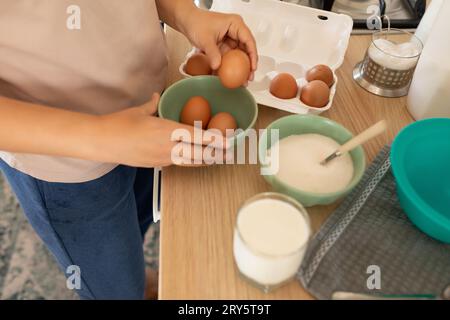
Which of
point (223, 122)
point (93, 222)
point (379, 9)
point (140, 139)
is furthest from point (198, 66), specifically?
point (379, 9)

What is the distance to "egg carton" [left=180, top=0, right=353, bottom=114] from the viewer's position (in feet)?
2.83

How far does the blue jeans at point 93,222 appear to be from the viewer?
0.79 metres

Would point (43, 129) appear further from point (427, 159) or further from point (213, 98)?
point (427, 159)

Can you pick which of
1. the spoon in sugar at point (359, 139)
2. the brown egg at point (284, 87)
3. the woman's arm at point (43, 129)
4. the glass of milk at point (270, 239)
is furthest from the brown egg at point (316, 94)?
the woman's arm at point (43, 129)

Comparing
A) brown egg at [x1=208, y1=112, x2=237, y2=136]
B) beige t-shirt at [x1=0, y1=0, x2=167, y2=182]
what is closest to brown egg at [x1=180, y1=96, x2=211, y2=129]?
brown egg at [x1=208, y1=112, x2=237, y2=136]

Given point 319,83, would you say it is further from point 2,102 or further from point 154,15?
point 2,102

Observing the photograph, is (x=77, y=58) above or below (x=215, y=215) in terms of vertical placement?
above

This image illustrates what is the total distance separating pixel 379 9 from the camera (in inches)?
41.6

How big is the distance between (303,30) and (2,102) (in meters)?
0.62

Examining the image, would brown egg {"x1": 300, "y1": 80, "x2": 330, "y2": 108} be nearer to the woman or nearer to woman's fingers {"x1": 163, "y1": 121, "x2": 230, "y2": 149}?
the woman

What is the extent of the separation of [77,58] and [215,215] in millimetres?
327

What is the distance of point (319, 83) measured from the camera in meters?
0.76
